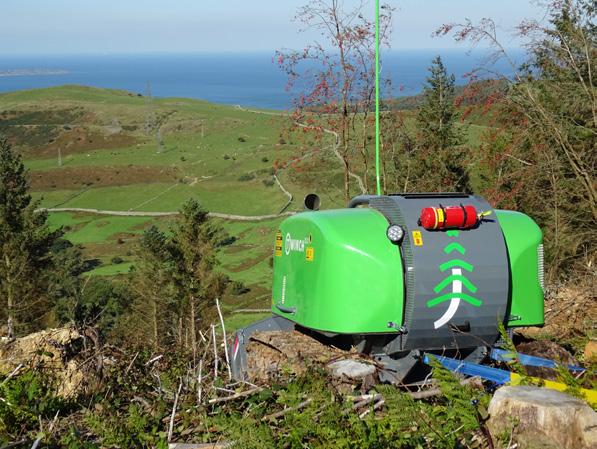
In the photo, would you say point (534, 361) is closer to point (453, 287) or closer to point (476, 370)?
point (476, 370)

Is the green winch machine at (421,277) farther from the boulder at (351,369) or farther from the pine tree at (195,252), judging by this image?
the pine tree at (195,252)

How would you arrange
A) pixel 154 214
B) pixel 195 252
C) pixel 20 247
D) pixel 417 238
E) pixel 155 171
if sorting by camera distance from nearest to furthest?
pixel 417 238 → pixel 195 252 → pixel 20 247 → pixel 154 214 → pixel 155 171

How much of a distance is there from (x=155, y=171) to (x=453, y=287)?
13276 centimetres

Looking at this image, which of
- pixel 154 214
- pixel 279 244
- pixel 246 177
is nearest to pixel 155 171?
pixel 246 177

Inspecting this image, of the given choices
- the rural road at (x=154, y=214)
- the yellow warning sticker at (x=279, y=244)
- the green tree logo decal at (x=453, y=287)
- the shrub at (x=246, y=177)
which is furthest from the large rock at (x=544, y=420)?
the shrub at (x=246, y=177)

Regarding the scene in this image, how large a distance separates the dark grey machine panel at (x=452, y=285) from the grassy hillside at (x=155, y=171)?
4345cm

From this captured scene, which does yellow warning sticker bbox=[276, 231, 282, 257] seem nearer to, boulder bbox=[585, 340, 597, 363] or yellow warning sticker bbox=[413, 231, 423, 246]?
yellow warning sticker bbox=[413, 231, 423, 246]

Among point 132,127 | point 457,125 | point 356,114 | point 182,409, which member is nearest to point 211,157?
point 132,127

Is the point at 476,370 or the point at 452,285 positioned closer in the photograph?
the point at 476,370

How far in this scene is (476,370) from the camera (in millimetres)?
5609

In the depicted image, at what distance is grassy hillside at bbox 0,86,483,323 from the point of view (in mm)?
88875

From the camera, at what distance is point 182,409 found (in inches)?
217

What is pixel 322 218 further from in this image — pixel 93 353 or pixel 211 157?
pixel 211 157

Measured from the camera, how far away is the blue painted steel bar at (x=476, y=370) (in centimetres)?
539
